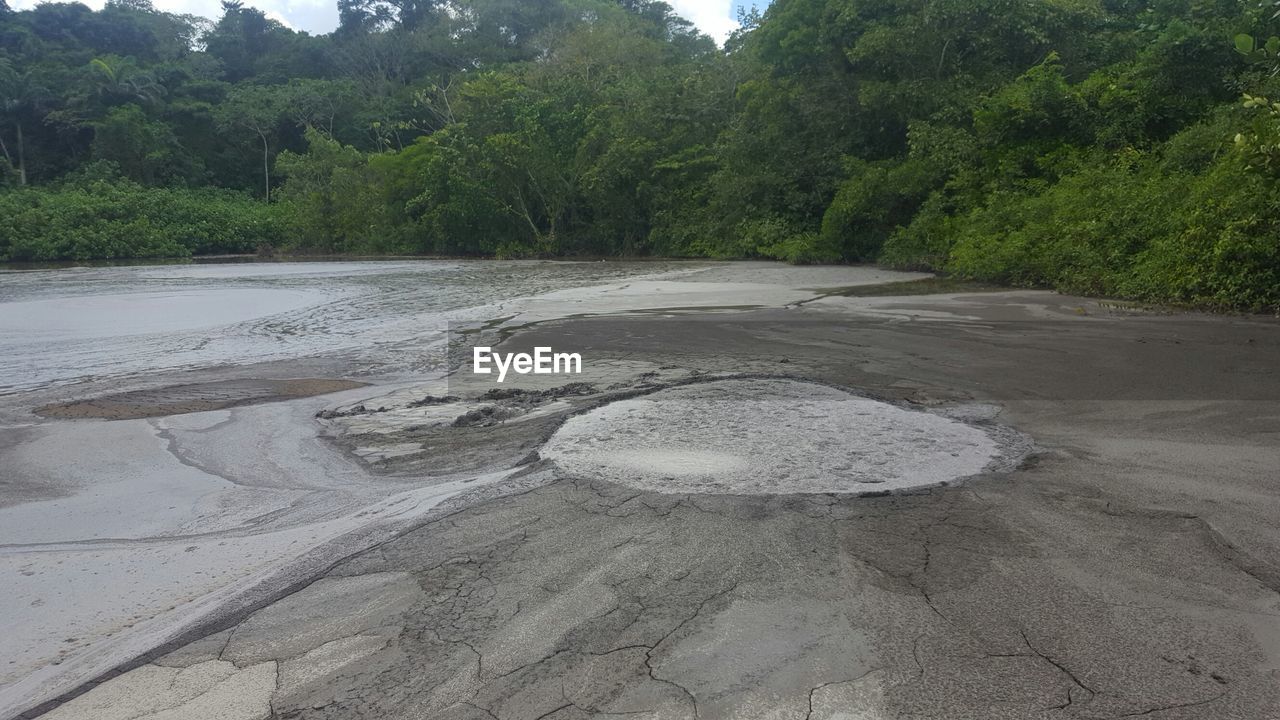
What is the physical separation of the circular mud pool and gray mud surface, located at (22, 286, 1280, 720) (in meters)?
0.16

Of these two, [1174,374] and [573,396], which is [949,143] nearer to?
[1174,374]

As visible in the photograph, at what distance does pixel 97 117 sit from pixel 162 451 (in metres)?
56.6

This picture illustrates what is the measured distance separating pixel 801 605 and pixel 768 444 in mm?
2167

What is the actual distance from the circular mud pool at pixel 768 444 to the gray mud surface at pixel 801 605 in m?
0.16

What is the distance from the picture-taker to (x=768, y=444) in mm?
5211

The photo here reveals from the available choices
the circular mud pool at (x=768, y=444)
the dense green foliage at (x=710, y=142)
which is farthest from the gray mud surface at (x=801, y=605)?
the dense green foliage at (x=710, y=142)

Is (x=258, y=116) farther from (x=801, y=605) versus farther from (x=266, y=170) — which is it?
(x=801, y=605)

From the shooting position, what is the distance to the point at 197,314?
15.3 meters

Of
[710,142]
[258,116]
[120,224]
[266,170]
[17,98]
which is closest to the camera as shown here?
[710,142]

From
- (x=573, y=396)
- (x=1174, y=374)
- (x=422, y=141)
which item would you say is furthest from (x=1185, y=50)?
(x=422, y=141)

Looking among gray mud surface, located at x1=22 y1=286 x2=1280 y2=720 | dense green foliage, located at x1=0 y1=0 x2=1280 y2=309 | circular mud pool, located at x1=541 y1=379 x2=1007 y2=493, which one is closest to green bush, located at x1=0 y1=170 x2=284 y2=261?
dense green foliage, located at x1=0 y1=0 x2=1280 y2=309

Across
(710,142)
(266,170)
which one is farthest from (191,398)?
(266,170)

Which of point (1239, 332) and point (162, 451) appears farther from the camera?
point (1239, 332)

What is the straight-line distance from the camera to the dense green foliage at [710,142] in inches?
561
